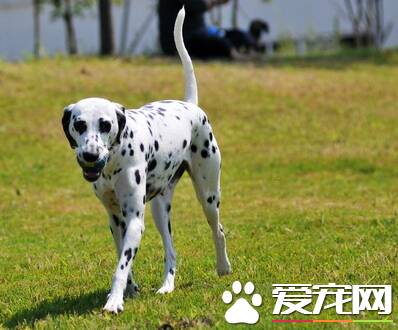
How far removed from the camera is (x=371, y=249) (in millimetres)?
8711

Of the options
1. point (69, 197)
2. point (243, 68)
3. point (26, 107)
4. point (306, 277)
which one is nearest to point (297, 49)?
point (243, 68)

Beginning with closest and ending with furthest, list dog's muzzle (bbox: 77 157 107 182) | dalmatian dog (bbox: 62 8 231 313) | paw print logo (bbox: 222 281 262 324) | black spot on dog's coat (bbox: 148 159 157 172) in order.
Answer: paw print logo (bbox: 222 281 262 324) < dog's muzzle (bbox: 77 157 107 182) < dalmatian dog (bbox: 62 8 231 313) < black spot on dog's coat (bbox: 148 159 157 172)

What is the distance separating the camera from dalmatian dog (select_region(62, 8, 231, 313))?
6531 millimetres

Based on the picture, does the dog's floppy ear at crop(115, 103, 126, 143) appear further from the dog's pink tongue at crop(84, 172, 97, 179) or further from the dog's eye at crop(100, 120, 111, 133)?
the dog's pink tongue at crop(84, 172, 97, 179)

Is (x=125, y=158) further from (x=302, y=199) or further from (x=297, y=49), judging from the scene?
(x=297, y=49)

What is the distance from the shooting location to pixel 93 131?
6.52 m

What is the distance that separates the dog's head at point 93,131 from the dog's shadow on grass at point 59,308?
0.96 m

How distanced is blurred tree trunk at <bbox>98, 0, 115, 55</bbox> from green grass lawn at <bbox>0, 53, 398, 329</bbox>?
1.49m

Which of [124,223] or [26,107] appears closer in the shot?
[124,223]

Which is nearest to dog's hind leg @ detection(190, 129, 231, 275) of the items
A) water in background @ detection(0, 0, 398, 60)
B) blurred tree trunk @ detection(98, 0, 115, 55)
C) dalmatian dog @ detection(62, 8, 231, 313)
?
dalmatian dog @ detection(62, 8, 231, 313)

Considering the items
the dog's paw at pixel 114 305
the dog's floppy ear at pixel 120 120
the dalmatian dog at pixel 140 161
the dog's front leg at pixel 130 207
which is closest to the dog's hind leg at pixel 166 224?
the dalmatian dog at pixel 140 161

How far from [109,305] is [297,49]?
2224 centimetres

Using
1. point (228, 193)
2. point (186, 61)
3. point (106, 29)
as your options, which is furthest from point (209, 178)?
point (106, 29)

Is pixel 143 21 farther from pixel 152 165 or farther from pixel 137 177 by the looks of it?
pixel 137 177
